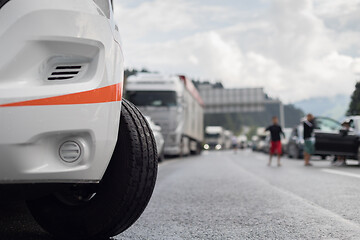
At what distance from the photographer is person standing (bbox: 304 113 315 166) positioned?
1361 cm

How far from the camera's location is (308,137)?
14062 mm

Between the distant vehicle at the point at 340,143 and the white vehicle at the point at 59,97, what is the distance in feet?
37.1

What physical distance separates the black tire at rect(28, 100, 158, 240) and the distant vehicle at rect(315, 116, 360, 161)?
36.2ft

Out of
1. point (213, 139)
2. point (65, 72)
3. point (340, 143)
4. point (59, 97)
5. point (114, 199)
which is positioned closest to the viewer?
point (59, 97)

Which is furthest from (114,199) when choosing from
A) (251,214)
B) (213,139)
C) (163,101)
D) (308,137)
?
(213,139)

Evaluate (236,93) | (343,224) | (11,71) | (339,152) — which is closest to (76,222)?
(11,71)

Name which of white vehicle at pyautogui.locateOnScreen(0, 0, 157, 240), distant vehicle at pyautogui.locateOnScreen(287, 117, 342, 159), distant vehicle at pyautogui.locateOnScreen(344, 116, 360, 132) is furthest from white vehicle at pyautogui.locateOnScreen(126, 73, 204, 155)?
white vehicle at pyautogui.locateOnScreen(0, 0, 157, 240)

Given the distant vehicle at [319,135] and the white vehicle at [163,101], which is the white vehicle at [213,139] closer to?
the distant vehicle at [319,135]

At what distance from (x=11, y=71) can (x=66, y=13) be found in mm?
368

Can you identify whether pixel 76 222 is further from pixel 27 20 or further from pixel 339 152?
pixel 339 152

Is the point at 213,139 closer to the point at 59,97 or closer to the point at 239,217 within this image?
the point at 239,217

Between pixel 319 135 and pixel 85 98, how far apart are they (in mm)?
11690

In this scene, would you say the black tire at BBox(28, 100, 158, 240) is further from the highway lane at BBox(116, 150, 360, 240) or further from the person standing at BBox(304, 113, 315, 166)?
the person standing at BBox(304, 113, 315, 166)

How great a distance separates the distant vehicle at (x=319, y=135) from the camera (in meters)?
13.0
